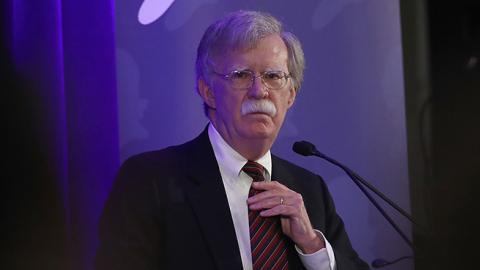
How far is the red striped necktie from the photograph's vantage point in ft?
4.33

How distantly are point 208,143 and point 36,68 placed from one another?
449 millimetres

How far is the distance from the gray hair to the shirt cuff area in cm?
41

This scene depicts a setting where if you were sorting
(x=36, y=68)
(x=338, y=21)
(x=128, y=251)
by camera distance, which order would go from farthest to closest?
(x=338, y=21)
(x=36, y=68)
(x=128, y=251)

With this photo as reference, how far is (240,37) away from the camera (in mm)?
1352

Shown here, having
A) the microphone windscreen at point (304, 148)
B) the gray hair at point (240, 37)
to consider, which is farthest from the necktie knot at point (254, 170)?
the gray hair at point (240, 37)

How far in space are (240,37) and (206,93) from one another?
0.16 meters

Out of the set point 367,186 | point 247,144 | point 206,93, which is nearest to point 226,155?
point 247,144

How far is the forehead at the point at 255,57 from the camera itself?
135 cm

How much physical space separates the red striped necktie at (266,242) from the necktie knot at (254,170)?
0.04m

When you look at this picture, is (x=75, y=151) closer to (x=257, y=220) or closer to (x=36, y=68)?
(x=36, y=68)

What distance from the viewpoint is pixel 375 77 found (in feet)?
5.03

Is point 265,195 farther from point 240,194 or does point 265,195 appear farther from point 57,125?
point 57,125

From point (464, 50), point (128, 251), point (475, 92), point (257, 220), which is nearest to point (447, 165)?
point (475, 92)

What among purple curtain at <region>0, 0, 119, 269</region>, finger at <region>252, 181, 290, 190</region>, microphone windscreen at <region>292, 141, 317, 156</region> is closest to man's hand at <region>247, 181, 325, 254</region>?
finger at <region>252, 181, 290, 190</region>
